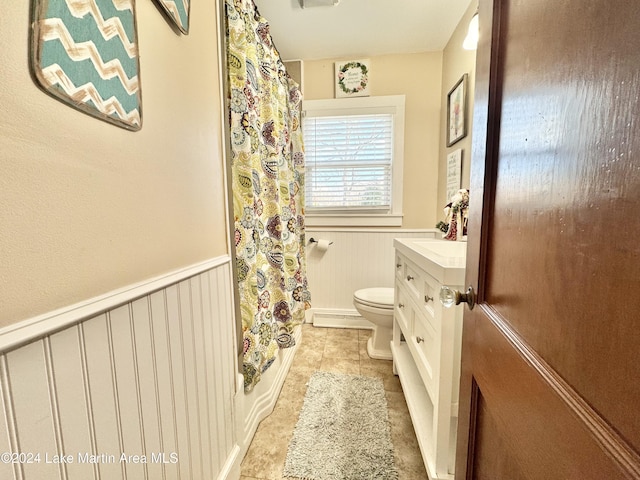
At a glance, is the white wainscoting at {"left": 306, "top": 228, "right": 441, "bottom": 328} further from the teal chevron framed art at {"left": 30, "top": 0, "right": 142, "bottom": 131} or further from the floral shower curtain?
the teal chevron framed art at {"left": 30, "top": 0, "right": 142, "bottom": 131}

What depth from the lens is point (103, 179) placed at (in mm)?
574

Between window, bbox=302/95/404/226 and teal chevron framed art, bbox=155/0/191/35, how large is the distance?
1689 millimetres

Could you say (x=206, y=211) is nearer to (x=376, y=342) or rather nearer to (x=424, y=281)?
(x=424, y=281)

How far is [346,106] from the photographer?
94.7 inches

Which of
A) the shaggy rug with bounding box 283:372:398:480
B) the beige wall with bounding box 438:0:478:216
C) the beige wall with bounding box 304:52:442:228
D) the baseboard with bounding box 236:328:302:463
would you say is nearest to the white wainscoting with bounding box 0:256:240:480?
the baseboard with bounding box 236:328:302:463

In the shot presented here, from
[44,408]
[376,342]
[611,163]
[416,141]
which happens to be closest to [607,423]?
[611,163]

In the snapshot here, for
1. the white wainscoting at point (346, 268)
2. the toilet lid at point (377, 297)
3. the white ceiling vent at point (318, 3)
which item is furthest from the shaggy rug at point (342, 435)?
the white ceiling vent at point (318, 3)

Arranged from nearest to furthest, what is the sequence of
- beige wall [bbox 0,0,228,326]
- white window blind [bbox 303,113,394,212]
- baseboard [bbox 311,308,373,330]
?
beige wall [bbox 0,0,228,326]
white window blind [bbox 303,113,394,212]
baseboard [bbox 311,308,373,330]

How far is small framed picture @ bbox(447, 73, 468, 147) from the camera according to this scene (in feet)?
5.87

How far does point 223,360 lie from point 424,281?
2.84 ft

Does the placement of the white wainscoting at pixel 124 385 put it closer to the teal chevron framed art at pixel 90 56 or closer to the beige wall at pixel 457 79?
the teal chevron framed art at pixel 90 56

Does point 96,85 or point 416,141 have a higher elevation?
point 416,141

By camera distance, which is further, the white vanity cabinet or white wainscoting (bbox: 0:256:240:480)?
the white vanity cabinet

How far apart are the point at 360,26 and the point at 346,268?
73.6 inches
